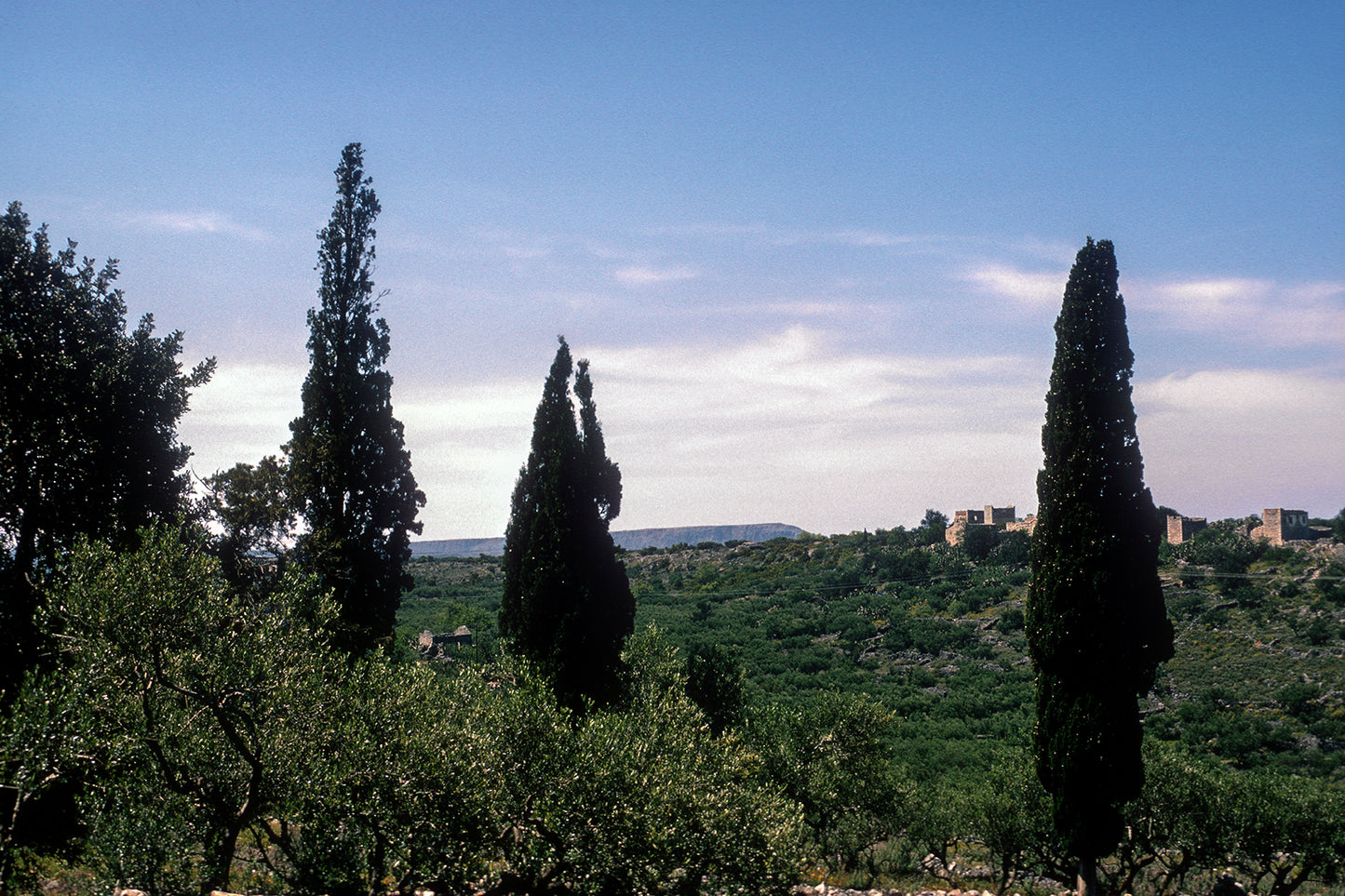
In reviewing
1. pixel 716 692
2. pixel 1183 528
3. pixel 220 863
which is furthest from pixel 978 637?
pixel 220 863

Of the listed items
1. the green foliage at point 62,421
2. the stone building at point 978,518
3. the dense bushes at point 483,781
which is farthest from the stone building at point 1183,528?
the green foliage at point 62,421

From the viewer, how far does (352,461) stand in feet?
77.8

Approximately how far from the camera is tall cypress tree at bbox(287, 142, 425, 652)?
22.9 m

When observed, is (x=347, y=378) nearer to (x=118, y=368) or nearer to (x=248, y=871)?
(x=118, y=368)

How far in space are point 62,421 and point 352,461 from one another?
22.6 feet

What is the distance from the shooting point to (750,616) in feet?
222

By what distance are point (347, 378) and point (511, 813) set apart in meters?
16.2

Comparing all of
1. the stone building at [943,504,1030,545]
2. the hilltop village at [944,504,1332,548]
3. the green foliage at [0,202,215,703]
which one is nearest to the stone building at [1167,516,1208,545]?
the hilltop village at [944,504,1332,548]

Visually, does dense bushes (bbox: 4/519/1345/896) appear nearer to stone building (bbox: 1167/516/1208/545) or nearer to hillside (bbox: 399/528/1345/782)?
hillside (bbox: 399/528/1345/782)

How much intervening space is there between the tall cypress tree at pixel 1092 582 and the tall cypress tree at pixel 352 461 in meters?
17.4

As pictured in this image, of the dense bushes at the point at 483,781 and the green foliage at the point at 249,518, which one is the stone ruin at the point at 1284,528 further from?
the green foliage at the point at 249,518

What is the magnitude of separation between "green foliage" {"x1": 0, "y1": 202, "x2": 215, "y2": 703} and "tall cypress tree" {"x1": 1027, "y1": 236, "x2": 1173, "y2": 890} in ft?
71.3

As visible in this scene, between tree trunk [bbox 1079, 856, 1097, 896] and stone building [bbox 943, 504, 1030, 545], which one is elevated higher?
stone building [bbox 943, 504, 1030, 545]

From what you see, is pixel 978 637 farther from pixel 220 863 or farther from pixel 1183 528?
pixel 220 863
